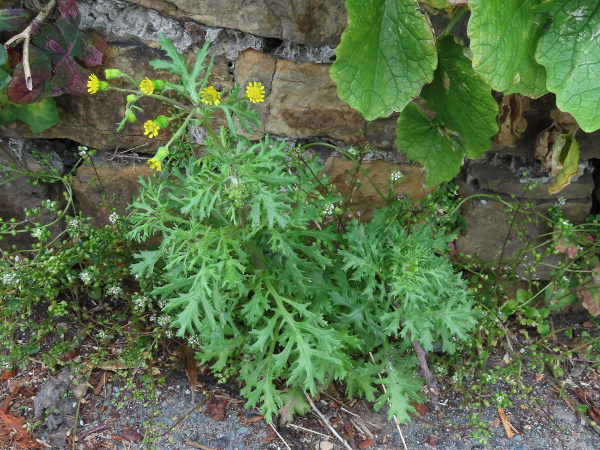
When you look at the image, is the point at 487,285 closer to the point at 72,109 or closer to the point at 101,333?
the point at 101,333

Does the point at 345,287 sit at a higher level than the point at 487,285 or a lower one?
higher

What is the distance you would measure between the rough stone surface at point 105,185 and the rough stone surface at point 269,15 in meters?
0.65

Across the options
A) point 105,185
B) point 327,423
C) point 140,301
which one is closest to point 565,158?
point 327,423

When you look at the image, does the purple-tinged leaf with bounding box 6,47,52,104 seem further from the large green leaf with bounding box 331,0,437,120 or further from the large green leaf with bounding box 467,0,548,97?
the large green leaf with bounding box 467,0,548,97

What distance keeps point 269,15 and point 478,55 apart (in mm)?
737

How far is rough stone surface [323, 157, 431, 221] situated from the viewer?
222 cm

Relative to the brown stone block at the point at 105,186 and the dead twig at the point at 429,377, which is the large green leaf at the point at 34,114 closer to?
the brown stone block at the point at 105,186

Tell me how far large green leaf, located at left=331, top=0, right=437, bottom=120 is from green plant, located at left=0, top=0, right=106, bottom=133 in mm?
882

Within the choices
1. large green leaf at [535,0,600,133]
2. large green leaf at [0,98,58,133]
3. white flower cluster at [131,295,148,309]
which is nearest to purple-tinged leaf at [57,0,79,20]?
large green leaf at [0,98,58,133]

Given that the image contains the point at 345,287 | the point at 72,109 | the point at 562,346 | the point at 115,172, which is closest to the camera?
the point at 345,287

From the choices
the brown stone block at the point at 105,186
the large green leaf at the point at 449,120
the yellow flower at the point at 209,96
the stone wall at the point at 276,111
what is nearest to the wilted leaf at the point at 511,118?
the stone wall at the point at 276,111

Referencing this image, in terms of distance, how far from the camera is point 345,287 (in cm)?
188

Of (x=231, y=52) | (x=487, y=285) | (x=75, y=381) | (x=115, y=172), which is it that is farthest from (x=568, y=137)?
(x=75, y=381)

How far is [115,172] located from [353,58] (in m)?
1.11
